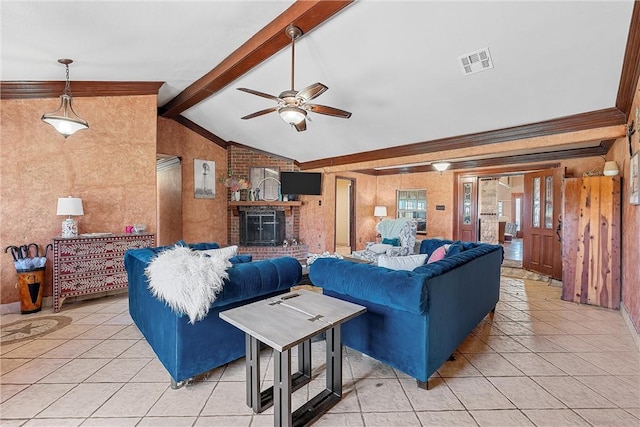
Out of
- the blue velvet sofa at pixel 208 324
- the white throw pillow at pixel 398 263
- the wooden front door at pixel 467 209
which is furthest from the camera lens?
the wooden front door at pixel 467 209

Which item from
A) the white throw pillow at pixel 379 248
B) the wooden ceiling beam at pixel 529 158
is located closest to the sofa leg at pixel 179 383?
the white throw pillow at pixel 379 248

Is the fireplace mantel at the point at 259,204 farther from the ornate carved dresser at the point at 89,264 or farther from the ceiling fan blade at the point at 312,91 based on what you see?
the ceiling fan blade at the point at 312,91

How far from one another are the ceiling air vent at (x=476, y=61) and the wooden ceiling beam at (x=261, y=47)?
1364mm

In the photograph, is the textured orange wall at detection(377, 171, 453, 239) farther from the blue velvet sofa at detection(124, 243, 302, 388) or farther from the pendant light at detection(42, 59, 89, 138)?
the pendant light at detection(42, 59, 89, 138)

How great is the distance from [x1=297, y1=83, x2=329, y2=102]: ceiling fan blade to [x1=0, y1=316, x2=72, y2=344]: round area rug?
3523mm

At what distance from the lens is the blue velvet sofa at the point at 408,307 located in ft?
6.44

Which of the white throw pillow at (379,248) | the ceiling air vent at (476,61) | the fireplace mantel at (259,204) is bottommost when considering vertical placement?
the white throw pillow at (379,248)

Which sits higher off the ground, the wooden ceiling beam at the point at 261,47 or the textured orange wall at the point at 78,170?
the wooden ceiling beam at the point at 261,47

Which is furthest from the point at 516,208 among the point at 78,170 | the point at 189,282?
the point at 78,170

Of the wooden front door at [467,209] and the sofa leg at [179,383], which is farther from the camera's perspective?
the wooden front door at [467,209]

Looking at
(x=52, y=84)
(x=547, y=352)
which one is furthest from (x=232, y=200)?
(x=547, y=352)

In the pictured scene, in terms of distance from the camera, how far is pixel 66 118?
3.28 meters

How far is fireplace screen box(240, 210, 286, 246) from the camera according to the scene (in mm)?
6492

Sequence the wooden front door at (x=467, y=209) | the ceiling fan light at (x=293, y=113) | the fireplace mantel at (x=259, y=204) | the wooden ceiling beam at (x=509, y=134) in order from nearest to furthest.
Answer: the ceiling fan light at (x=293, y=113) < the wooden ceiling beam at (x=509, y=134) < the fireplace mantel at (x=259, y=204) < the wooden front door at (x=467, y=209)
